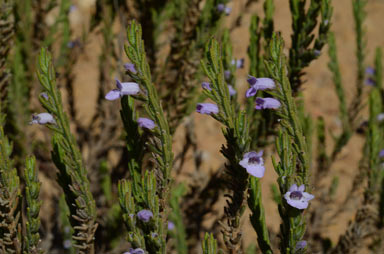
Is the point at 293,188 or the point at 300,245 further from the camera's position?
the point at 300,245

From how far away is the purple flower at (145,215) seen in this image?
153 centimetres

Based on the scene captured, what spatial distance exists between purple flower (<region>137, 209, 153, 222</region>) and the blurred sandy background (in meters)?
2.87

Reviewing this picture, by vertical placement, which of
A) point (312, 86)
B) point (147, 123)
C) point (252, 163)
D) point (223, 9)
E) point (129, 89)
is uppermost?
point (223, 9)

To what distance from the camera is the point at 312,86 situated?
A: 641 cm

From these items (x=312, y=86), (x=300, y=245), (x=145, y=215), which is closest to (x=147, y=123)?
(x=145, y=215)

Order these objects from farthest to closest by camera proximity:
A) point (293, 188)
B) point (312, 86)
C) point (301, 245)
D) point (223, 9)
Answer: point (312, 86) < point (223, 9) < point (301, 245) < point (293, 188)

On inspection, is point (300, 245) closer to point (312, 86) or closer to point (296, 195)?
point (296, 195)

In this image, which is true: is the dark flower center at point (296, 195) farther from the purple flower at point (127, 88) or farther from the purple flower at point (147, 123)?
the purple flower at point (127, 88)

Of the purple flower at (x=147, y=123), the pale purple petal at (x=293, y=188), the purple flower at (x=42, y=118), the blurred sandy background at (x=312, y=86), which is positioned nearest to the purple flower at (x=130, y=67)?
the purple flower at (x=147, y=123)

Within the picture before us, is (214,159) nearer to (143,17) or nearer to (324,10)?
(143,17)

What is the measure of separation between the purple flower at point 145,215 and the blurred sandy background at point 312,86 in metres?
2.87

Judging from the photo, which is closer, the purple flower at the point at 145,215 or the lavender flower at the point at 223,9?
the purple flower at the point at 145,215

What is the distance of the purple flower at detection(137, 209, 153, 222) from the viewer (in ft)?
5.02

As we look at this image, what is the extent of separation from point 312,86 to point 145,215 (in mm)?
5325
